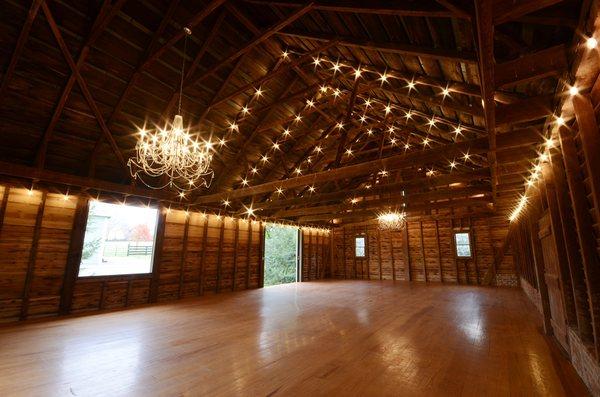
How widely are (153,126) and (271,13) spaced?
4115 millimetres

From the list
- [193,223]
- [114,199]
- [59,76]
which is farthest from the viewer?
[193,223]

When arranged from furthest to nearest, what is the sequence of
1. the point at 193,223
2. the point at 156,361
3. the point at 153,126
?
the point at 193,223
the point at 153,126
the point at 156,361

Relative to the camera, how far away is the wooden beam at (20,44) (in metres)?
4.31

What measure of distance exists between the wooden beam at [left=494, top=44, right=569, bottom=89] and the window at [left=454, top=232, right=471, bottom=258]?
12032 millimetres

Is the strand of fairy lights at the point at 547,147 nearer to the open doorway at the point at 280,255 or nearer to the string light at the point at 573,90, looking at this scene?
the string light at the point at 573,90

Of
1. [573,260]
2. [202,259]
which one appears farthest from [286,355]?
[202,259]

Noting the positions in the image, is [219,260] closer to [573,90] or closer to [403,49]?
[403,49]

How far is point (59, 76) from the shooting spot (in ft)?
17.7

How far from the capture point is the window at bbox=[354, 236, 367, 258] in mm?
15492

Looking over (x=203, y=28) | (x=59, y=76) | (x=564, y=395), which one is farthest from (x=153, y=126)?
(x=564, y=395)

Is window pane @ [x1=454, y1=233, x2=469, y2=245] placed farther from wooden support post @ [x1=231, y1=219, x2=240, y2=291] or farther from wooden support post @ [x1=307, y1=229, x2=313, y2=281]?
wooden support post @ [x1=231, y1=219, x2=240, y2=291]

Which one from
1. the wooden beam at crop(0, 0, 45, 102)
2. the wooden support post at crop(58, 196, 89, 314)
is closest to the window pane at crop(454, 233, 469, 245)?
the wooden support post at crop(58, 196, 89, 314)

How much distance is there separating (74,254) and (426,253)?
46.0 feet

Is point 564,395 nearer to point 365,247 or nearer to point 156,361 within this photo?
point 156,361
